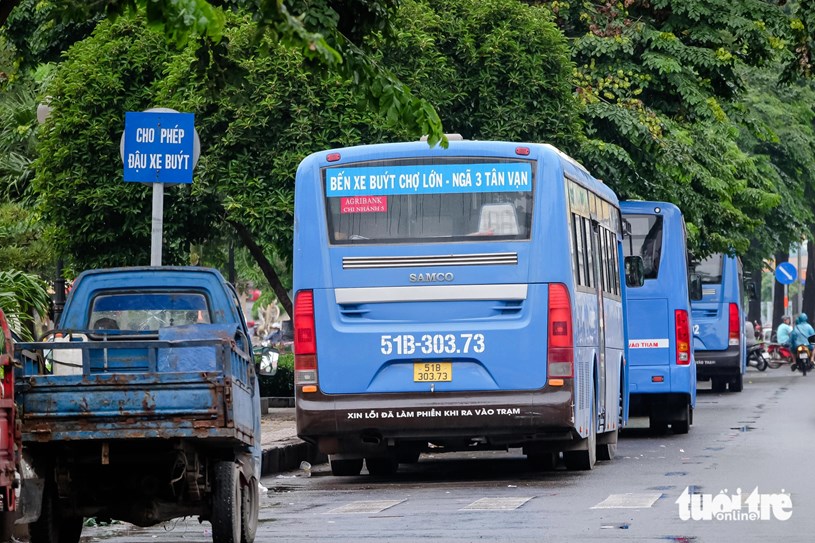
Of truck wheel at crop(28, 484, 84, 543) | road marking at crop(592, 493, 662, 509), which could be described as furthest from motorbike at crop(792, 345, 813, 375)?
truck wheel at crop(28, 484, 84, 543)

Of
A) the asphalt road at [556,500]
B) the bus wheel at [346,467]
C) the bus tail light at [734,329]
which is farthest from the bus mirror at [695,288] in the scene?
the bus wheel at [346,467]

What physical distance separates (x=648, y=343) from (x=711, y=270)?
1445 cm

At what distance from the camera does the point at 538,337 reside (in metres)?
14.9

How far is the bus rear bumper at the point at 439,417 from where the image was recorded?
1484cm

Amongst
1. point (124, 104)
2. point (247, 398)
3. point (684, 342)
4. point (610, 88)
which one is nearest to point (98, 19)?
point (124, 104)

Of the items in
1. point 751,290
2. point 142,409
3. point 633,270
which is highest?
point 751,290

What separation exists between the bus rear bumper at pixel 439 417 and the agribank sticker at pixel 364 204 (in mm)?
1667

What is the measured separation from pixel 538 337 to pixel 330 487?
2.58 m

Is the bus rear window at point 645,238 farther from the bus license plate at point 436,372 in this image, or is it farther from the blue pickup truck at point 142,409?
the blue pickup truck at point 142,409

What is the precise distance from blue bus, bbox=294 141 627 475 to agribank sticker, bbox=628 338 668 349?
22.8ft

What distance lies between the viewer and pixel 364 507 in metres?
13.4

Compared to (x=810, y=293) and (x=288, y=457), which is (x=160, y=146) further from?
(x=810, y=293)

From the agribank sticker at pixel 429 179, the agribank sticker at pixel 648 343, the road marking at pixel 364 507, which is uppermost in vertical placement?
the agribank sticker at pixel 429 179

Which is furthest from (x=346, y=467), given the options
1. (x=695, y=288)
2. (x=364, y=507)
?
(x=695, y=288)
